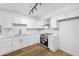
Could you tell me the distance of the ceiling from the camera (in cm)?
90

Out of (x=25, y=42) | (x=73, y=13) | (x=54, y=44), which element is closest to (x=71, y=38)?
(x=73, y=13)

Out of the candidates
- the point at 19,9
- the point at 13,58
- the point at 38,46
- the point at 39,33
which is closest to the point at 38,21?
the point at 39,33

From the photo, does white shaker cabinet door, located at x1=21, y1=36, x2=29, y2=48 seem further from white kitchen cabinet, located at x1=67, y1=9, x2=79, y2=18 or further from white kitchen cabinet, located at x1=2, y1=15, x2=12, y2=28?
white kitchen cabinet, located at x1=67, y1=9, x2=79, y2=18

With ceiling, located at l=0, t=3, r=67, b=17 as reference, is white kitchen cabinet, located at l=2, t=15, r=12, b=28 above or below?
below

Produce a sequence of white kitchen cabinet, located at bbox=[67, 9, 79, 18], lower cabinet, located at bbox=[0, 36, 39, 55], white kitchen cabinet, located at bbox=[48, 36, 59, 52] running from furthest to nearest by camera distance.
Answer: white kitchen cabinet, located at bbox=[48, 36, 59, 52] < lower cabinet, located at bbox=[0, 36, 39, 55] < white kitchen cabinet, located at bbox=[67, 9, 79, 18]

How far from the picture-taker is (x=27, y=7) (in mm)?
932

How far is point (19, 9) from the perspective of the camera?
946mm

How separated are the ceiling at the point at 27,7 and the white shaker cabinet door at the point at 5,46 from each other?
1.82 ft

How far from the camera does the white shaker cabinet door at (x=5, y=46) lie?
0.97m

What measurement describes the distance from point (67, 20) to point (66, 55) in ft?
2.08

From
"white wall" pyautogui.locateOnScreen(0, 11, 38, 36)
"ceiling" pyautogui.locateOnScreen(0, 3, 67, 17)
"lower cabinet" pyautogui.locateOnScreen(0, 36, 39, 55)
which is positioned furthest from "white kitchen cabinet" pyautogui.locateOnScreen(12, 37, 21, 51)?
"ceiling" pyautogui.locateOnScreen(0, 3, 67, 17)

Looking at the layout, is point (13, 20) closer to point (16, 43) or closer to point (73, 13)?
point (16, 43)

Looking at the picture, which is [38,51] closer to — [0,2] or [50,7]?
[50,7]

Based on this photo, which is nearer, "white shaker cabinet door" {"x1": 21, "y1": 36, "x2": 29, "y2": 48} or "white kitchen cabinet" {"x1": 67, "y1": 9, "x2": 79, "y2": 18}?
"white kitchen cabinet" {"x1": 67, "y1": 9, "x2": 79, "y2": 18}
